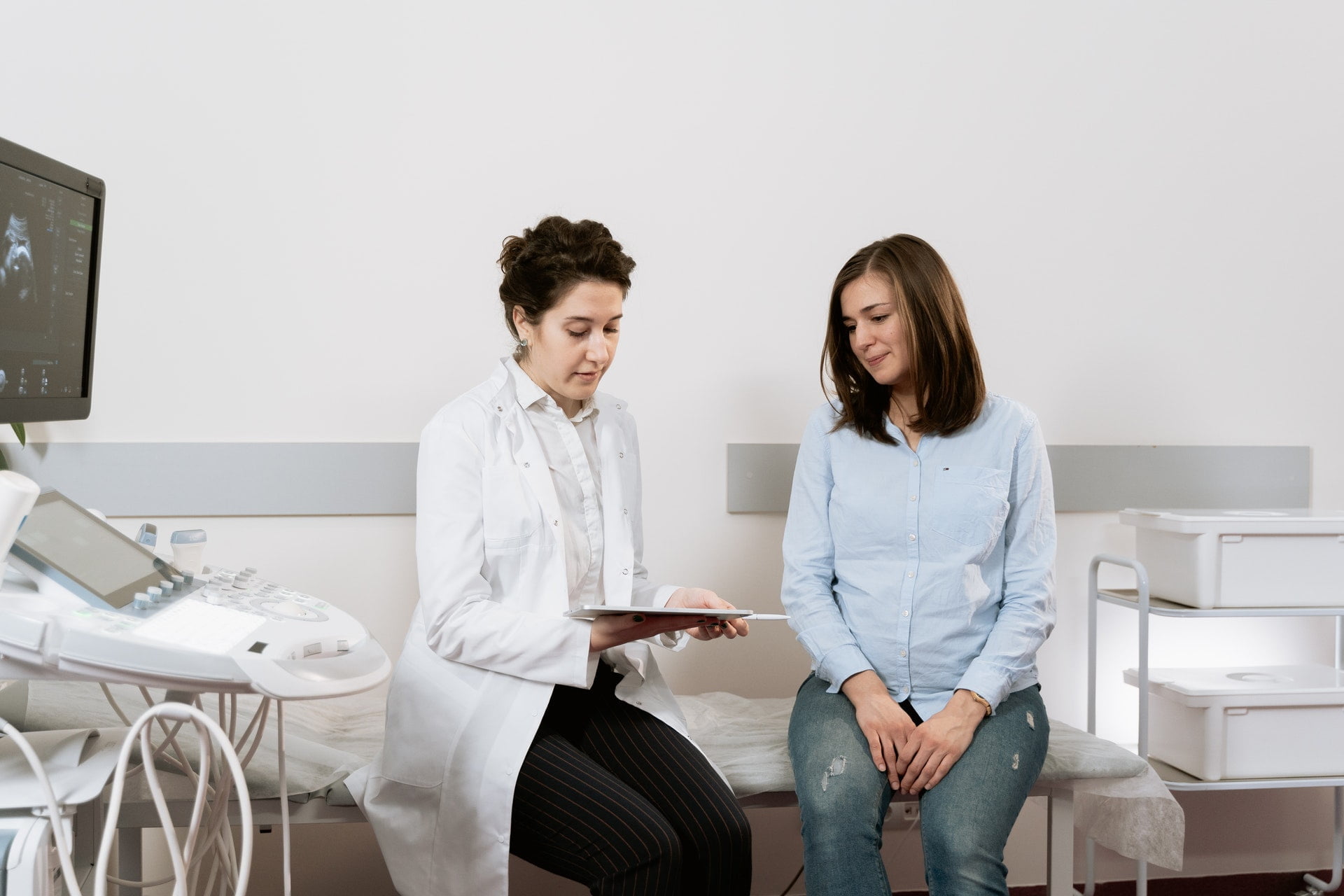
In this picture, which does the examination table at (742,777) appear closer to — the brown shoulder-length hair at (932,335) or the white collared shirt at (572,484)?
the white collared shirt at (572,484)

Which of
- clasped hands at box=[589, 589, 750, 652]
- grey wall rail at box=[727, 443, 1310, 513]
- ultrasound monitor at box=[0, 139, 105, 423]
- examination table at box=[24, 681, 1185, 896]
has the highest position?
ultrasound monitor at box=[0, 139, 105, 423]

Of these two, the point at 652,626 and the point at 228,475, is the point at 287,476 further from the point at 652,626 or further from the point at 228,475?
the point at 652,626

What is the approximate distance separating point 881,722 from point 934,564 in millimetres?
269

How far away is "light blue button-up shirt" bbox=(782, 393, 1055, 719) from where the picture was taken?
5.25 ft

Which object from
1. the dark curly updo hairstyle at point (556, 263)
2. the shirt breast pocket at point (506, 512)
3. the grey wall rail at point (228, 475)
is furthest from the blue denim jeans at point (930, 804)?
the grey wall rail at point (228, 475)

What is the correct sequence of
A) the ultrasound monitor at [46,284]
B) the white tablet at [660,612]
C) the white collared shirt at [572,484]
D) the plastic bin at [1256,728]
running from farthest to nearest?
the plastic bin at [1256,728]
the white collared shirt at [572,484]
the white tablet at [660,612]
the ultrasound monitor at [46,284]

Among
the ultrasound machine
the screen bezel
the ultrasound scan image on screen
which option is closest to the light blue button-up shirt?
the ultrasound machine

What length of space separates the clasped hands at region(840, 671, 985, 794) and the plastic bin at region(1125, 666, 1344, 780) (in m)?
0.72

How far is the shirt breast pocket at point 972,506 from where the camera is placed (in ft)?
5.32

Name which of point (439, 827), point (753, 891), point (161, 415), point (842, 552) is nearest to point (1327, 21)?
point (842, 552)

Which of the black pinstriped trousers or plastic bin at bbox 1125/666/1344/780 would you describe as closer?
the black pinstriped trousers

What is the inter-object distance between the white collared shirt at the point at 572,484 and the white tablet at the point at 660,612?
263mm

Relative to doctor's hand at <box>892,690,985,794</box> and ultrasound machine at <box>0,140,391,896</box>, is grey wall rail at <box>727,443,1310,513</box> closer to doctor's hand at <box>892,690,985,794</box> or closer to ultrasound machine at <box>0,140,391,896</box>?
doctor's hand at <box>892,690,985,794</box>

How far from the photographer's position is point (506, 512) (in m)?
1.48
